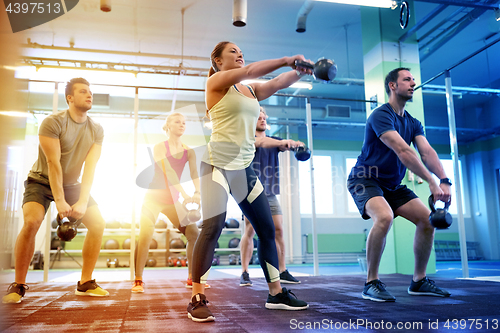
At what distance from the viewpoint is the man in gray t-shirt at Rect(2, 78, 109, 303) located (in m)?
2.60

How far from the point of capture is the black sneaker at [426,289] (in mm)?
2516

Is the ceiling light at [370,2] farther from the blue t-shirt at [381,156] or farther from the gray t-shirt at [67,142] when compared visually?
the gray t-shirt at [67,142]

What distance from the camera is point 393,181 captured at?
2.66 metres

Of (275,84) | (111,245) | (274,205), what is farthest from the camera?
(111,245)

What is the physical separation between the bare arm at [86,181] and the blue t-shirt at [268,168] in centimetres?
142

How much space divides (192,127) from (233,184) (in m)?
9.35

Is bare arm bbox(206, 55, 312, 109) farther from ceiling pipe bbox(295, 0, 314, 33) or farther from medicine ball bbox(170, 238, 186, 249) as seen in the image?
medicine ball bbox(170, 238, 186, 249)

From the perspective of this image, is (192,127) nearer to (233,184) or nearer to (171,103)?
(171,103)

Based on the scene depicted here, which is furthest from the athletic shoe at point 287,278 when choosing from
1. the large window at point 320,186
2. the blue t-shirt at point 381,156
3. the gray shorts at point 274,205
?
the large window at point 320,186

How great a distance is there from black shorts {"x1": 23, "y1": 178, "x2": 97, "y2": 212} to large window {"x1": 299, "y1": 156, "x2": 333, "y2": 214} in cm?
909

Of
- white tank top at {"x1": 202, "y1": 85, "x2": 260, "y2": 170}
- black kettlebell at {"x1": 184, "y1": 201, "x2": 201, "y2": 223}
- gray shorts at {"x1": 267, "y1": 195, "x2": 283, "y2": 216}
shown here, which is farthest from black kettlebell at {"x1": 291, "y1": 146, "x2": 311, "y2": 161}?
white tank top at {"x1": 202, "y1": 85, "x2": 260, "y2": 170}

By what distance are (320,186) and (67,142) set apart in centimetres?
962

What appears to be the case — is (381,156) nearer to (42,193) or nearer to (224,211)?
(224,211)

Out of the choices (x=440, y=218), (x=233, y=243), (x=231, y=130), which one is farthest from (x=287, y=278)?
(x=233, y=243)
